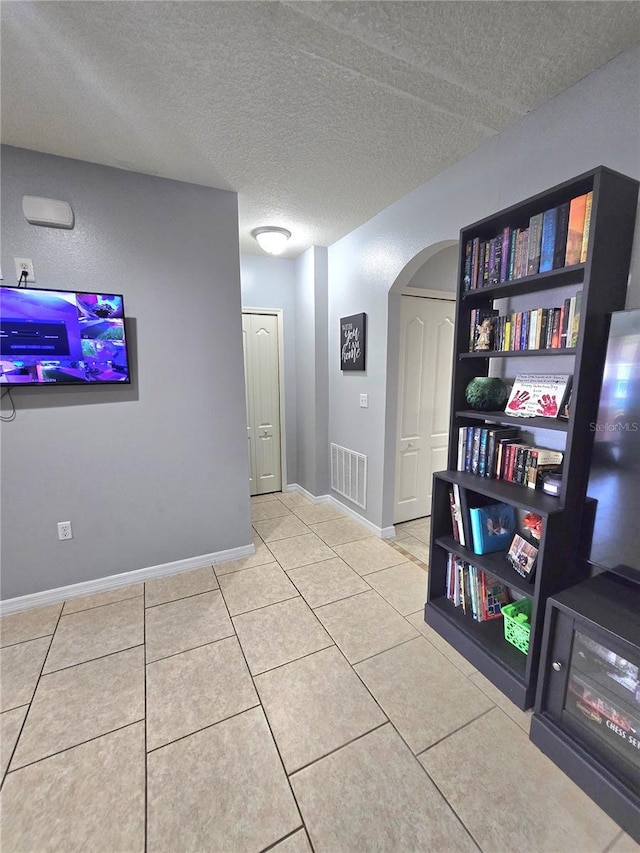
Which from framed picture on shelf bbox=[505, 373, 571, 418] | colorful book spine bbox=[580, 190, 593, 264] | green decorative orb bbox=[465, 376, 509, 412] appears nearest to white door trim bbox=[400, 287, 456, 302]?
green decorative orb bbox=[465, 376, 509, 412]

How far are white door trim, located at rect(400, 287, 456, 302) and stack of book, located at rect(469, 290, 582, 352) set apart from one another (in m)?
1.10

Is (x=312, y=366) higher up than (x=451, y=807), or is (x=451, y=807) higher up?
(x=312, y=366)

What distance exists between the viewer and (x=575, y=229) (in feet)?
4.34

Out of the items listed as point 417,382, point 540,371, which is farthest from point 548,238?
point 417,382

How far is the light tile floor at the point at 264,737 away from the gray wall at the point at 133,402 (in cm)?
43

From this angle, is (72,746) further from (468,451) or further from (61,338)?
(468,451)

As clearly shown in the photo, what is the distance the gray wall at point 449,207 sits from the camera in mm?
1355

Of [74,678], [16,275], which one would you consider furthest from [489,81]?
[74,678]

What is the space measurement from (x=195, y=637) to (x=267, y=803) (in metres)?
0.90

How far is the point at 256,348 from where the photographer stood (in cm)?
378

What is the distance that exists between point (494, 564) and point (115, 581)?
92.1 inches

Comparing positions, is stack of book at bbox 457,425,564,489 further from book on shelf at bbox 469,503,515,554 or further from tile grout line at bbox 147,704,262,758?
tile grout line at bbox 147,704,262,758

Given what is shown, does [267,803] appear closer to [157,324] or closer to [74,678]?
[74,678]

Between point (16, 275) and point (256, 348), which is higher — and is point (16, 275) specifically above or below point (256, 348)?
above
